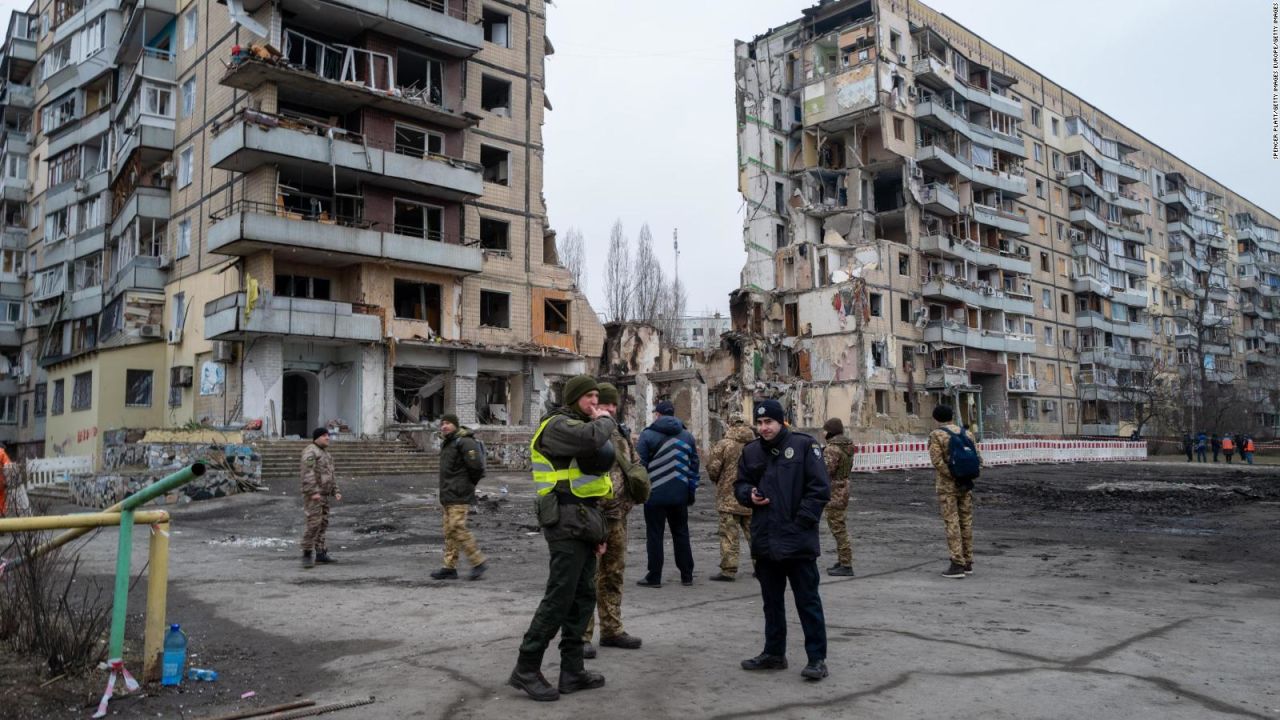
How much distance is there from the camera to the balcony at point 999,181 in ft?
184

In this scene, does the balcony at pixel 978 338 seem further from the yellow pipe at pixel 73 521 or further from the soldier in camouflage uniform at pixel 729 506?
the yellow pipe at pixel 73 521

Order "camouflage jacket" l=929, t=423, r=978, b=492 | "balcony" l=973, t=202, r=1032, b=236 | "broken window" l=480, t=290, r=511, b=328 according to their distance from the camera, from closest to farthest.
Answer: "camouflage jacket" l=929, t=423, r=978, b=492 → "broken window" l=480, t=290, r=511, b=328 → "balcony" l=973, t=202, r=1032, b=236

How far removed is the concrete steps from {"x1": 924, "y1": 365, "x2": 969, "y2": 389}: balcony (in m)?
33.1

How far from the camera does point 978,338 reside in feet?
177

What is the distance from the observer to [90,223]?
4156 centimetres

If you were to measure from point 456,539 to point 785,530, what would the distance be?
17.3ft

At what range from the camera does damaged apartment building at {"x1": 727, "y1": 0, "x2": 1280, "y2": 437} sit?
49062mm

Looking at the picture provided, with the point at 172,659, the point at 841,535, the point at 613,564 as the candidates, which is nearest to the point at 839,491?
the point at 841,535

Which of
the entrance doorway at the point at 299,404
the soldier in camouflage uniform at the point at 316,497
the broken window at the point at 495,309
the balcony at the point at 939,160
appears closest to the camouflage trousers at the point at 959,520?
the soldier in camouflage uniform at the point at 316,497

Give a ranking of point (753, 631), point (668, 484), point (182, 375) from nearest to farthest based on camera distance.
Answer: point (753, 631)
point (668, 484)
point (182, 375)

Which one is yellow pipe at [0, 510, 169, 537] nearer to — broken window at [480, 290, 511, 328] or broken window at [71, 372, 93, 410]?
broken window at [480, 290, 511, 328]

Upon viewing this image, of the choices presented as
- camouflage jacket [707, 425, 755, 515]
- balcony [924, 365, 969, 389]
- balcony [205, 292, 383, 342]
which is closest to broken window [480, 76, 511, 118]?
balcony [205, 292, 383, 342]

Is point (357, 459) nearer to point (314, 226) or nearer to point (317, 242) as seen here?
point (317, 242)

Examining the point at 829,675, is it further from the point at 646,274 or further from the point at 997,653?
the point at 646,274
